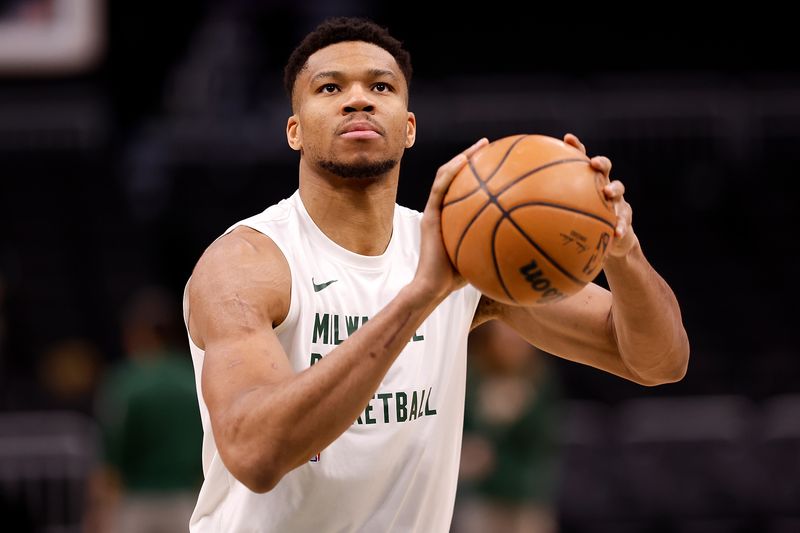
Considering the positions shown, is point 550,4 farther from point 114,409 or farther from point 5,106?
point 114,409

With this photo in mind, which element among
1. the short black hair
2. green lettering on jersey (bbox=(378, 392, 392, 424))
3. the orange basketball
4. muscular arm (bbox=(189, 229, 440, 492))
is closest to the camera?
muscular arm (bbox=(189, 229, 440, 492))

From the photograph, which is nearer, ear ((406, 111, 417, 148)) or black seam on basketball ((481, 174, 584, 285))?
black seam on basketball ((481, 174, 584, 285))

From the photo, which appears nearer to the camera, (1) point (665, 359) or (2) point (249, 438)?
(2) point (249, 438)

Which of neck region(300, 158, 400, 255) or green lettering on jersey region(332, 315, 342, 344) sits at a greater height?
neck region(300, 158, 400, 255)

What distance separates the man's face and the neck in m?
0.07

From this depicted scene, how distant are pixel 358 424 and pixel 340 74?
1037 mm

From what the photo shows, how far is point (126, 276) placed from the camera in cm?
1343

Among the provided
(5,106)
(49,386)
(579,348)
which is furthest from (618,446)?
(5,106)

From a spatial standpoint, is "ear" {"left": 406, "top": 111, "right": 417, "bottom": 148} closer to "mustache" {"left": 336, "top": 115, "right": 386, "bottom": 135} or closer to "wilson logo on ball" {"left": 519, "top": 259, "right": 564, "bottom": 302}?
"mustache" {"left": 336, "top": 115, "right": 386, "bottom": 135}

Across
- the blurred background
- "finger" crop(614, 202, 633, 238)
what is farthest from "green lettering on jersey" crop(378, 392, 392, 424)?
the blurred background

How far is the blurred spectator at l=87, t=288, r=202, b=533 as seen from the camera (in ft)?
26.7

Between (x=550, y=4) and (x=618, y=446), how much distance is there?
8094 mm

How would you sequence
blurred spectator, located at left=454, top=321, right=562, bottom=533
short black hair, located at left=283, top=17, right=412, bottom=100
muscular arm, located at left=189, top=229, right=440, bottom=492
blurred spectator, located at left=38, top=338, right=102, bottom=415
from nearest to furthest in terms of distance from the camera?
muscular arm, located at left=189, top=229, right=440, bottom=492 → short black hair, located at left=283, top=17, right=412, bottom=100 → blurred spectator, located at left=454, top=321, right=562, bottom=533 → blurred spectator, located at left=38, top=338, right=102, bottom=415

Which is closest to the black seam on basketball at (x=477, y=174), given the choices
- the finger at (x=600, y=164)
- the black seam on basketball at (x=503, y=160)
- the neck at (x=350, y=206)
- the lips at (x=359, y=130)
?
the black seam on basketball at (x=503, y=160)
